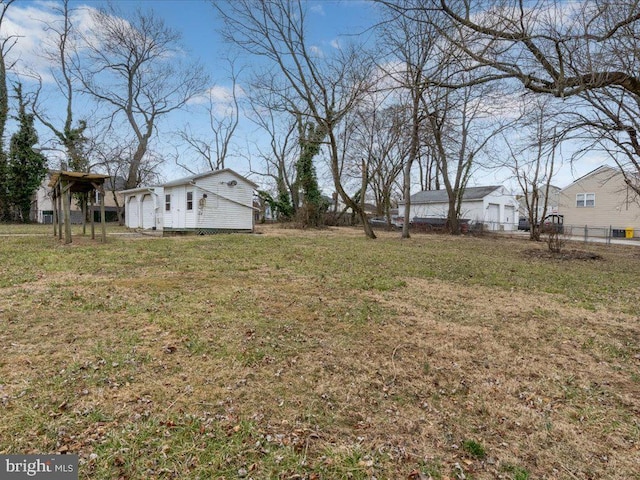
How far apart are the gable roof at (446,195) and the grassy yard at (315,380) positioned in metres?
24.8

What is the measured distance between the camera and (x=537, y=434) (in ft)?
7.34

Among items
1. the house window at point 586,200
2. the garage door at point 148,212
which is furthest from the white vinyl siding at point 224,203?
the house window at point 586,200

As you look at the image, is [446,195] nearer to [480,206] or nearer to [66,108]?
[480,206]

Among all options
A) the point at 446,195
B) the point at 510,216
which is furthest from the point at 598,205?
the point at 446,195

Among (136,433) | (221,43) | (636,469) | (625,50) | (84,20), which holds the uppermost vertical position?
(84,20)

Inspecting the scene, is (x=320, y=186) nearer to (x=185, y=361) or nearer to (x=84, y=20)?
(x=84, y=20)

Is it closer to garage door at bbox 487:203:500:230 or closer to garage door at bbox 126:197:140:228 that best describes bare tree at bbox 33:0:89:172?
garage door at bbox 126:197:140:228

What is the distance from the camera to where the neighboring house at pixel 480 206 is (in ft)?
95.1

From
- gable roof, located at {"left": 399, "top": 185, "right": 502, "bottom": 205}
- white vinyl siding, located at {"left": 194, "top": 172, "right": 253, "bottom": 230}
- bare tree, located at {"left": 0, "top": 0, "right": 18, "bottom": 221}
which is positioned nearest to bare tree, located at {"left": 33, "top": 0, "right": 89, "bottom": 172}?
bare tree, located at {"left": 0, "top": 0, "right": 18, "bottom": 221}

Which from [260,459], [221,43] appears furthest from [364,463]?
[221,43]

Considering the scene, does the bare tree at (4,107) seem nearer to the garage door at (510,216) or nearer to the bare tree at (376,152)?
the bare tree at (376,152)

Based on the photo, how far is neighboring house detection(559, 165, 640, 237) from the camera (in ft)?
76.5

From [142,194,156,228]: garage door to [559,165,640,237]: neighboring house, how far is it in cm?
2694

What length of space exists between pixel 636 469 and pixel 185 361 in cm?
306
